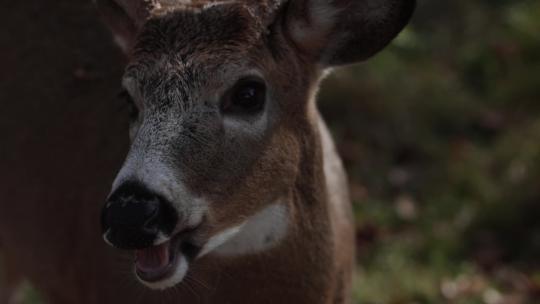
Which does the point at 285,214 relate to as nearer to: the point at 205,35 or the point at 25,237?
the point at 205,35

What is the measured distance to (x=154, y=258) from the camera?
12.2 ft

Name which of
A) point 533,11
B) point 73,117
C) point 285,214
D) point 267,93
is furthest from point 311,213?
point 533,11

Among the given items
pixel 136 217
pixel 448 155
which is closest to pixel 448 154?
pixel 448 155

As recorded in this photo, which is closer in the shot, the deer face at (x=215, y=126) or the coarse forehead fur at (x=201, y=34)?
the deer face at (x=215, y=126)

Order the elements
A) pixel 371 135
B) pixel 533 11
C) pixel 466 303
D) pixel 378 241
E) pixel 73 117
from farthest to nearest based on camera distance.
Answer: pixel 533 11
pixel 371 135
pixel 378 241
pixel 466 303
pixel 73 117

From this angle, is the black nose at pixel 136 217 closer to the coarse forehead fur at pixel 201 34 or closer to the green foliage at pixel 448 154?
the coarse forehead fur at pixel 201 34

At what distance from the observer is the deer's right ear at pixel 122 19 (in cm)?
431

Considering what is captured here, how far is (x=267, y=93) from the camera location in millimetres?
3920

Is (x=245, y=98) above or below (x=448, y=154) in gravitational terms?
above

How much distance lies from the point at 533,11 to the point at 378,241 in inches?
126

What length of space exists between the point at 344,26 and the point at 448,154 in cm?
391

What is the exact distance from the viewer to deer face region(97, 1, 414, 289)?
351 cm

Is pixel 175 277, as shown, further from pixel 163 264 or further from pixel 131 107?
pixel 131 107

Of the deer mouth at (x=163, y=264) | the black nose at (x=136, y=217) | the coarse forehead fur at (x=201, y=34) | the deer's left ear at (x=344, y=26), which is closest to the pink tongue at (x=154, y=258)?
the deer mouth at (x=163, y=264)
